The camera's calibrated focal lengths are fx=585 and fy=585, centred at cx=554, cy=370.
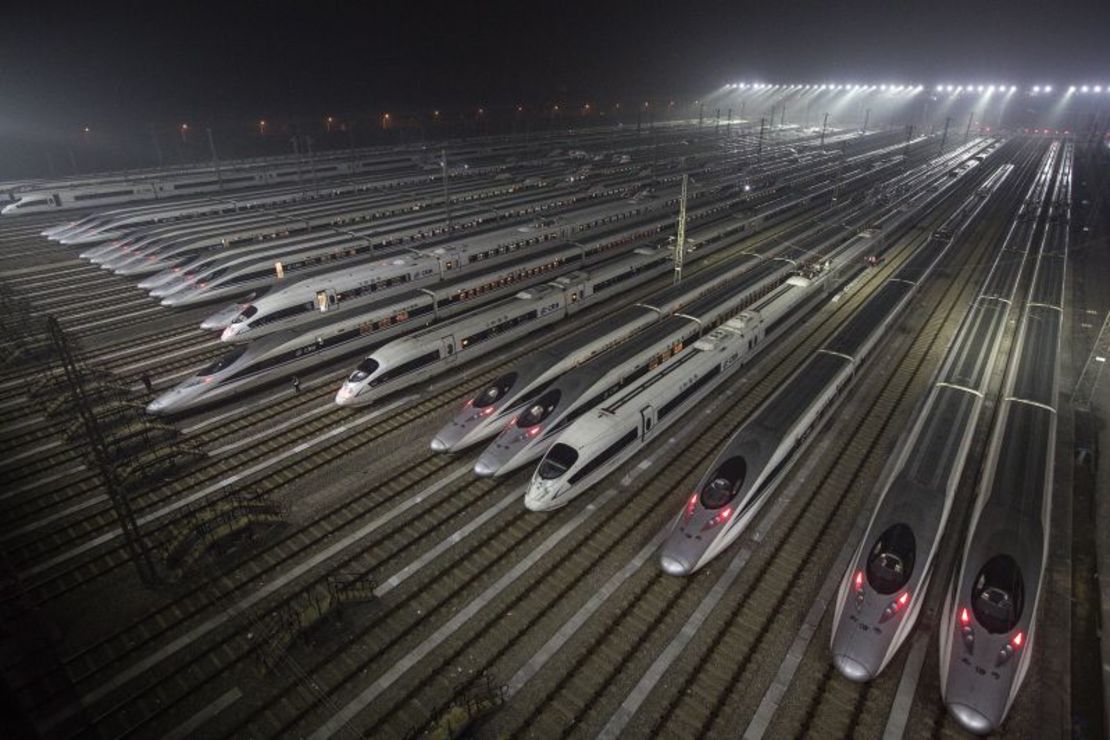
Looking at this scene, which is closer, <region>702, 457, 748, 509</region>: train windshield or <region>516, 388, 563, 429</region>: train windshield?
<region>702, 457, 748, 509</region>: train windshield

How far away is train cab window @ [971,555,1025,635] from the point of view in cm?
1647

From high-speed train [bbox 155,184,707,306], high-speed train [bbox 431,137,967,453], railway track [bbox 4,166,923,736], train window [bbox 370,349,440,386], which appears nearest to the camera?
railway track [bbox 4,166,923,736]

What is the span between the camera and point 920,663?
18531 millimetres

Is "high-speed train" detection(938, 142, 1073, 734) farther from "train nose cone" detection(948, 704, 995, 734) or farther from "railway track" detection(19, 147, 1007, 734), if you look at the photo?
"railway track" detection(19, 147, 1007, 734)

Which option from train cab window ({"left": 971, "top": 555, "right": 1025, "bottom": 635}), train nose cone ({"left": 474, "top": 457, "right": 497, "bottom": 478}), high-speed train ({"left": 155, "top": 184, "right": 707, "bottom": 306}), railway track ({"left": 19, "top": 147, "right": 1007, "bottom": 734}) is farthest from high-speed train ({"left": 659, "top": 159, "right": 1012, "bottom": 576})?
high-speed train ({"left": 155, "top": 184, "right": 707, "bottom": 306})

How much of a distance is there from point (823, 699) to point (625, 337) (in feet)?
69.3

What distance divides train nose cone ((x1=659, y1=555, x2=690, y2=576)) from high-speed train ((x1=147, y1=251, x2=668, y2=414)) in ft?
67.9

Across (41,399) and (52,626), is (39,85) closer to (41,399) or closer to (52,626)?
(41,399)

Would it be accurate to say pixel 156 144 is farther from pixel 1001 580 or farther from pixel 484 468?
pixel 1001 580

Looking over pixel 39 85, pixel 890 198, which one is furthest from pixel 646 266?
pixel 39 85

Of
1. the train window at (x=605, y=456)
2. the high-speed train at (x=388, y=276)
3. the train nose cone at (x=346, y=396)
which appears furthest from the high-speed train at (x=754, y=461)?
the high-speed train at (x=388, y=276)

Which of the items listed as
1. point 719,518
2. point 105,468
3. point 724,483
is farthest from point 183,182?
point 719,518

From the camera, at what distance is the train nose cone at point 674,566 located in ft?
68.7

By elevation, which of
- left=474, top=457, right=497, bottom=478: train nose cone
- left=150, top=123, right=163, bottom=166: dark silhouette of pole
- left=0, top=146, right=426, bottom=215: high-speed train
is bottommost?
left=474, top=457, right=497, bottom=478: train nose cone
